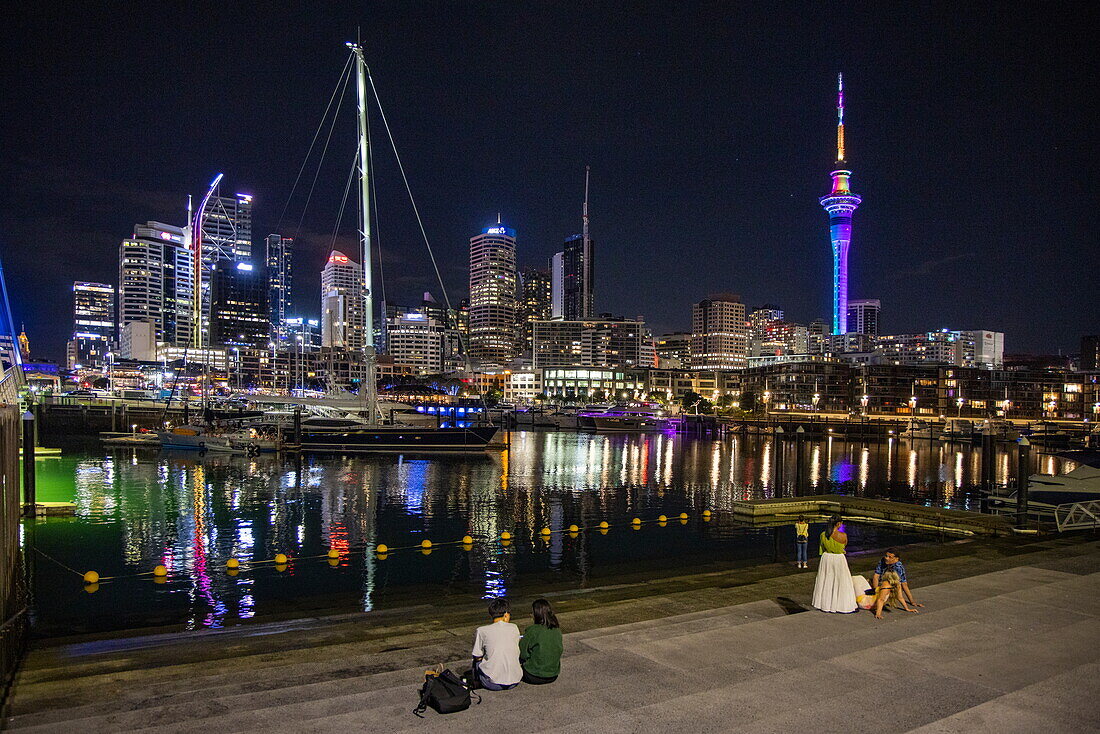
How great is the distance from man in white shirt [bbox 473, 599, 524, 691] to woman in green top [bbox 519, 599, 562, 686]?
0.11m

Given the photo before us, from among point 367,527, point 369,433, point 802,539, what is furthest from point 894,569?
point 369,433

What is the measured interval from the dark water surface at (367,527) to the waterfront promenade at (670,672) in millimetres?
5557

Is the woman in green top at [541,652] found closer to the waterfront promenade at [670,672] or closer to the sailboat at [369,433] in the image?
the waterfront promenade at [670,672]

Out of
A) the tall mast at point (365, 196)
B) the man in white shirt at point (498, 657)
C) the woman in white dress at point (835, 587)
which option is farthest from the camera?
the tall mast at point (365, 196)

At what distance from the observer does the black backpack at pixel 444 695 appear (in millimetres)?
6668

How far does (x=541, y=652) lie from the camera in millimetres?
7426

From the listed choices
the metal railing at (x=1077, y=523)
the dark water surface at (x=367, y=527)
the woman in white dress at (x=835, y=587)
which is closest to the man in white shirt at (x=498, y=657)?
the woman in white dress at (x=835, y=587)

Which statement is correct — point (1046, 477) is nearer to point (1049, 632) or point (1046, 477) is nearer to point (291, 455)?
point (1049, 632)

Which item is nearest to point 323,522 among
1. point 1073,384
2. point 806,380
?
point 806,380

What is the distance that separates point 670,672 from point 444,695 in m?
2.75

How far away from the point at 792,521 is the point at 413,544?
15.7 metres

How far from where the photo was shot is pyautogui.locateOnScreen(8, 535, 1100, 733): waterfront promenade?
6.60 m

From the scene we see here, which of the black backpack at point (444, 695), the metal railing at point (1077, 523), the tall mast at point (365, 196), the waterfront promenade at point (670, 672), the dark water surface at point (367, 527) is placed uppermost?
the tall mast at point (365, 196)

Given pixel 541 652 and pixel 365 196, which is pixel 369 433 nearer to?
pixel 365 196
